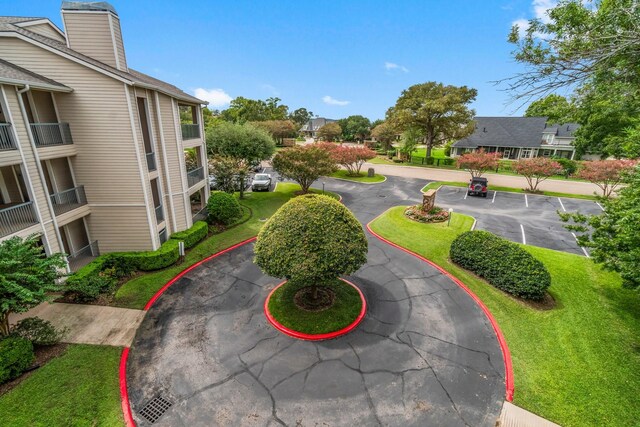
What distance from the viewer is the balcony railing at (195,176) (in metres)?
17.6

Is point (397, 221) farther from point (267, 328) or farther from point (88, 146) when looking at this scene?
point (88, 146)

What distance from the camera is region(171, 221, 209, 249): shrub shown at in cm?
1548

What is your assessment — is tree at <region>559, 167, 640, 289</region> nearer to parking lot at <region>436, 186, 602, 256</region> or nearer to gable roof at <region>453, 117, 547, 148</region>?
parking lot at <region>436, 186, 602, 256</region>

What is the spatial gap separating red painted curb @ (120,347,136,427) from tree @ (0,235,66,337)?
9.22ft

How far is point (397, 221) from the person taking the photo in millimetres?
20203

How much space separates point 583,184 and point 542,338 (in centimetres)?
3473

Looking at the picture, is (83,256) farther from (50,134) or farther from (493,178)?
(493,178)

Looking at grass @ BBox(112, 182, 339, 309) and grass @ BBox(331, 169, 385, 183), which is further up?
grass @ BBox(331, 169, 385, 183)

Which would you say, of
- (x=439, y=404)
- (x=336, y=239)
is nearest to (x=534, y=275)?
(x=439, y=404)

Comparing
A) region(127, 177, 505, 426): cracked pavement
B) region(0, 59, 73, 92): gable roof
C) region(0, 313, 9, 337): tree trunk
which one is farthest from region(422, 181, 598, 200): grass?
region(0, 313, 9, 337): tree trunk

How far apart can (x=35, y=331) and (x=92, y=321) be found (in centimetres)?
161

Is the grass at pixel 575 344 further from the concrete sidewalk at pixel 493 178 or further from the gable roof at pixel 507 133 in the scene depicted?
the gable roof at pixel 507 133

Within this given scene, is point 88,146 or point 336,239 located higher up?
point 88,146

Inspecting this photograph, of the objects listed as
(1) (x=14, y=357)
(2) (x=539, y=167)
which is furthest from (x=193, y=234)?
(2) (x=539, y=167)
